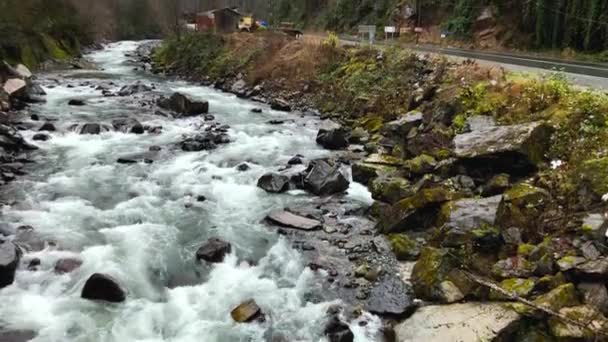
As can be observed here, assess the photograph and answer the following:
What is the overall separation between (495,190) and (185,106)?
50.2 feet

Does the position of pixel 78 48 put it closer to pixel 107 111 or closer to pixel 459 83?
pixel 107 111

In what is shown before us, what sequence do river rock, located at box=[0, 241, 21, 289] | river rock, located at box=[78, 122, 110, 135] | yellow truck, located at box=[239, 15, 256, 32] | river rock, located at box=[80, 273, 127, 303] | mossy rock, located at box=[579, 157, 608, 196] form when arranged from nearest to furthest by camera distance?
river rock, located at box=[80, 273, 127, 303], river rock, located at box=[0, 241, 21, 289], mossy rock, located at box=[579, 157, 608, 196], river rock, located at box=[78, 122, 110, 135], yellow truck, located at box=[239, 15, 256, 32]

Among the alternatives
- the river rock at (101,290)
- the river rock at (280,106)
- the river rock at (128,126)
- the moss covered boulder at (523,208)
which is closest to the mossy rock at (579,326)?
the moss covered boulder at (523,208)

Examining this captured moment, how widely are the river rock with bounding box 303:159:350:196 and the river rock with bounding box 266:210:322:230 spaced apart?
1.66 m

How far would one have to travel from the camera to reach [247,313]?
753cm

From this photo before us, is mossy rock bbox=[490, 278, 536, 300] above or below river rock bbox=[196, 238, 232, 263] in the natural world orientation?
above

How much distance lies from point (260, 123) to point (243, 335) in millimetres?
13644

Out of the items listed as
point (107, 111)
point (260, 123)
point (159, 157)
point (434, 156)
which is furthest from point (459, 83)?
point (107, 111)

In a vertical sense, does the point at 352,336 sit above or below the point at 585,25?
below

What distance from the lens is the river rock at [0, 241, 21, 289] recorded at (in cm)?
792

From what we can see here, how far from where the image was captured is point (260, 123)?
2002 cm

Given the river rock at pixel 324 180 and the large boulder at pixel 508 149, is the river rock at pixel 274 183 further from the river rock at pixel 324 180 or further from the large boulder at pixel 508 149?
the large boulder at pixel 508 149

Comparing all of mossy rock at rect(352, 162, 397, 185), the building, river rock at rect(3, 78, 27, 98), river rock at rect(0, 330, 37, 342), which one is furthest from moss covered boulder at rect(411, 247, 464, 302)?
the building

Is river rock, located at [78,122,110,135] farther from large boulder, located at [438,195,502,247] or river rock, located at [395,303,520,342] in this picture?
river rock, located at [395,303,520,342]
